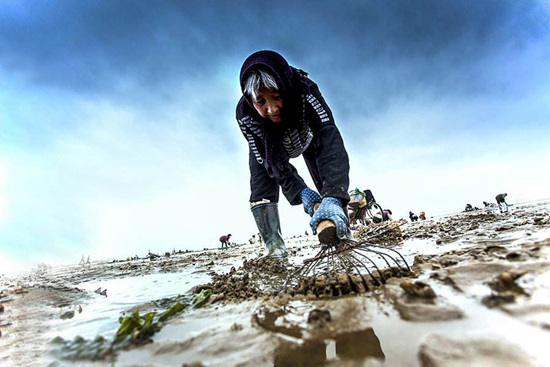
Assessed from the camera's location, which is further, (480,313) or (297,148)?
(297,148)

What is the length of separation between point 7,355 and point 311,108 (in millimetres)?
2720

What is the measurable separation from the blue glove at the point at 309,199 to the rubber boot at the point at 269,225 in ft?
1.65

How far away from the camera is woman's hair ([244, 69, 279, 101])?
8.15ft

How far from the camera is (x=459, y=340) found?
67cm

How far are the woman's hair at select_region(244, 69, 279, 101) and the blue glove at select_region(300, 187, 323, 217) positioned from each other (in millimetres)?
1205

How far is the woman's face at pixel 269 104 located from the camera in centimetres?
255

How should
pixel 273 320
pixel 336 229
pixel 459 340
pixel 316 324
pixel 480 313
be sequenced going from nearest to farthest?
pixel 459 340, pixel 480 313, pixel 316 324, pixel 273 320, pixel 336 229

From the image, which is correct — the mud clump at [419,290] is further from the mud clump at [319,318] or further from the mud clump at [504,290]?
the mud clump at [319,318]

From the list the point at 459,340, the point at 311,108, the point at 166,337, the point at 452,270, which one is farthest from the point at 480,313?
the point at 311,108

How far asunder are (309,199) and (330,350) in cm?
230

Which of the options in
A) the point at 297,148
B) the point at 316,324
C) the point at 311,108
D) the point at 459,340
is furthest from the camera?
the point at 297,148

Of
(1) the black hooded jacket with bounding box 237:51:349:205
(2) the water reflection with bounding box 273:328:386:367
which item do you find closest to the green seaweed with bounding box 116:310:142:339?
(2) the water reflection with bounding box 273:328:386:367

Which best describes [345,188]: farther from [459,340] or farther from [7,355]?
[7,355]

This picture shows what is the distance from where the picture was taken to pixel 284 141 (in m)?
3.12
